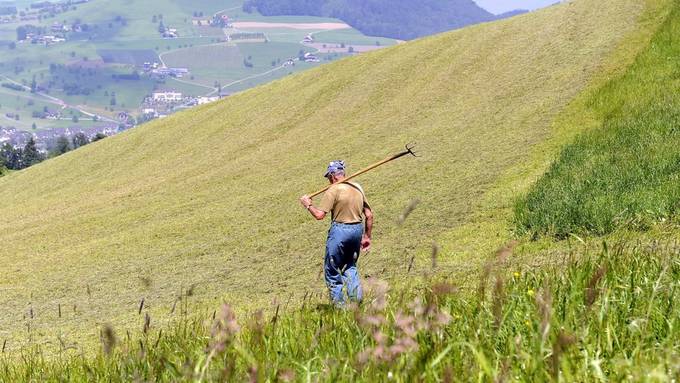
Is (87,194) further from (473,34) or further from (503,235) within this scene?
(503,235)

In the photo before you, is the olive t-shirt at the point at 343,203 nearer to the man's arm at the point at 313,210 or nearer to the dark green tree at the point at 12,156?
the man's arm at the point at 313,210

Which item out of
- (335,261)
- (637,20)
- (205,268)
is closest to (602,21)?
(637,20)

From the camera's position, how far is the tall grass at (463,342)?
3.54m

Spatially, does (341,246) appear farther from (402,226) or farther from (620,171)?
(402,226)

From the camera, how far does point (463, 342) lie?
343cm

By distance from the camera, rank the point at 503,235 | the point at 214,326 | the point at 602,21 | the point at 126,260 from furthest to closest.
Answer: the point at 602,21 → the point at 126,260 → the point at 503,235 → the point at 214,326

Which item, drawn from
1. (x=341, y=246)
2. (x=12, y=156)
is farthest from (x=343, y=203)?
(x=12, y=156)

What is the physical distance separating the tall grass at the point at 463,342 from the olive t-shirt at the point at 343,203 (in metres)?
6.17

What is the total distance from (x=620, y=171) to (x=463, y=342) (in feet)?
59.5

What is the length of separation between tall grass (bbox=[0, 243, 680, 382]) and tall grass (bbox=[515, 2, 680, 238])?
9.26 meters

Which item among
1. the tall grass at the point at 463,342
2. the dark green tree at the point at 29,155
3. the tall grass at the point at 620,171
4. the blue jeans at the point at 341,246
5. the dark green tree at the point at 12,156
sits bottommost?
the dark green tree at the point at 12,156

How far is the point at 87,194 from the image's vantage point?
140 feet

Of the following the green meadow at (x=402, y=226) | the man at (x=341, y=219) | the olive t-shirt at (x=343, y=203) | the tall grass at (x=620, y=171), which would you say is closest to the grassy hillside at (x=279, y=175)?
the green meadow at (x=402, y=226)

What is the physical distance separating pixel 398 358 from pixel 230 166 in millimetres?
36070
